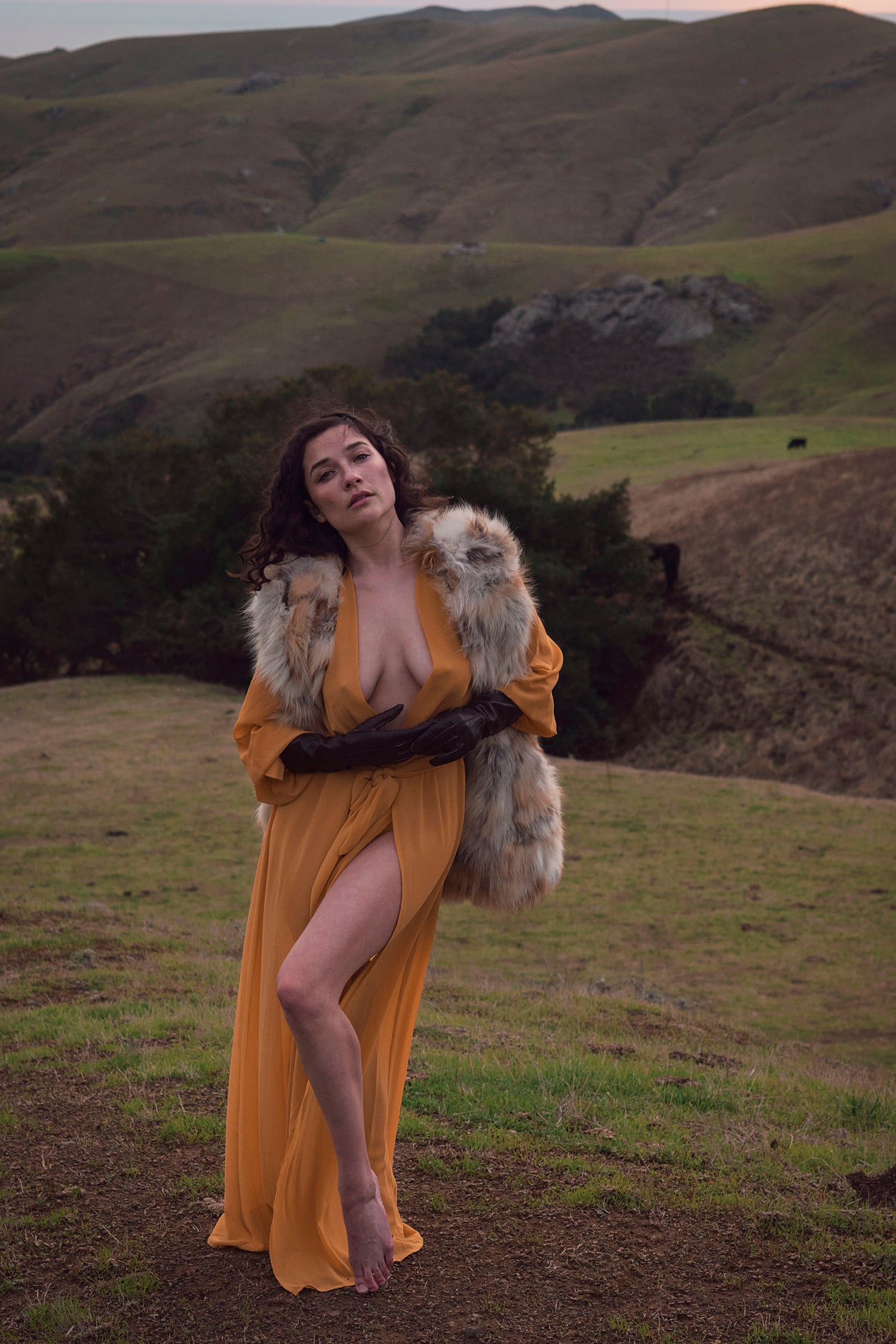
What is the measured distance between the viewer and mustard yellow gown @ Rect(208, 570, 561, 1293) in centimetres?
347

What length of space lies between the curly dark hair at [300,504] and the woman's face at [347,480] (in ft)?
0.15

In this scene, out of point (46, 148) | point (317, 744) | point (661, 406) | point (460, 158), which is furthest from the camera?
point (46, 148)

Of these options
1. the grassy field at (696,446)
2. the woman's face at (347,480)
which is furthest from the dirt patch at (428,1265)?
the grassy field at (696,446)

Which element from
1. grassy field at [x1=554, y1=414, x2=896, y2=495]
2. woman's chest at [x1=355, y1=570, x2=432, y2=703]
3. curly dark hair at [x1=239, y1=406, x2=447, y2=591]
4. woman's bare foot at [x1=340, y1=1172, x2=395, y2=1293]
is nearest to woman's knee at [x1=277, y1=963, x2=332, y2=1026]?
woman's bare foot at [x1=340, y1=1172, x2=395, y2=1293]

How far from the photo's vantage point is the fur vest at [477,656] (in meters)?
3.60

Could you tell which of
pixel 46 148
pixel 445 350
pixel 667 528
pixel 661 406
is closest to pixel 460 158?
pixel 46 148

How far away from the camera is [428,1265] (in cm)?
363

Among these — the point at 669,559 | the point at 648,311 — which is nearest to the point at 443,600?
the point at 669,559

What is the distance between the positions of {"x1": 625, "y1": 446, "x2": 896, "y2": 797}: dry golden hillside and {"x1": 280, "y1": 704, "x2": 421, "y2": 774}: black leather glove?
65.5 feet

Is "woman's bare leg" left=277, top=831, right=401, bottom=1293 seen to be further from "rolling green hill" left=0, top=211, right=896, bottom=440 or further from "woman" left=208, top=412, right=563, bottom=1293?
"rolling green hill" left=0, top=211, right=896, bottom=440

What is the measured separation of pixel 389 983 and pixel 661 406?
7058 cm

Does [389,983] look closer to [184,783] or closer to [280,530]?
[280,530]

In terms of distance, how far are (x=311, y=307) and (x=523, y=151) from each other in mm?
80047

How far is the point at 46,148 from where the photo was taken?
593 feet
